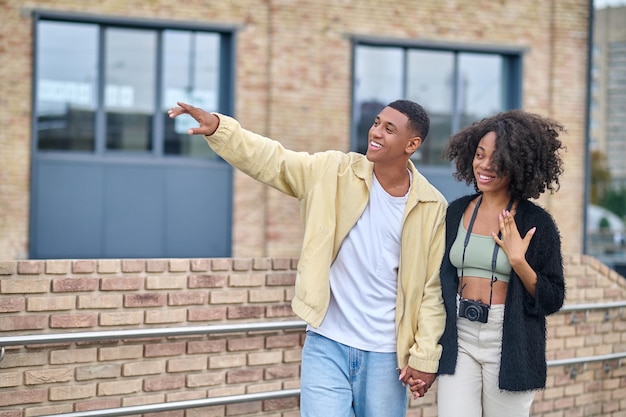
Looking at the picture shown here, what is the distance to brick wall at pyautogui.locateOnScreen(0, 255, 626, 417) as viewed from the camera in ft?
12.0

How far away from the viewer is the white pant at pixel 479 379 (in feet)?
10.5

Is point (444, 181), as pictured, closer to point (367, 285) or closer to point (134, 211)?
point (134, 211)

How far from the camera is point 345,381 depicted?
3223 mm

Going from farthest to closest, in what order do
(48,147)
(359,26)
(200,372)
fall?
(359,26)
(48,147)
(200,372)

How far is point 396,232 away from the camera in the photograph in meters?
3.26

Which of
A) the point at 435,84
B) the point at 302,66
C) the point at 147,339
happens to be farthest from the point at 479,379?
the point at 435,84

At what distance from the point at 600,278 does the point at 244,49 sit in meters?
8.88

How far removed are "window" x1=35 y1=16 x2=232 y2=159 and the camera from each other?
10536mm

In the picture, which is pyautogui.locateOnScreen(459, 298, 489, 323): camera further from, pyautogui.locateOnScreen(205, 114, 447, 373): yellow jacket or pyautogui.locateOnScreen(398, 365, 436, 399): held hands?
pyautogui.locateOnScreen(398, 365, 436, 399): held hands

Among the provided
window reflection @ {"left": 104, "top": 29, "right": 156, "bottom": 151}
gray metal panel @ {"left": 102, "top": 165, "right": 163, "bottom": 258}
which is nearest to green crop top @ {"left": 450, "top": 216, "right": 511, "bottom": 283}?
gray metal panel @ {"left": 102, "top": 165, "right": 163, "bottom": 258}

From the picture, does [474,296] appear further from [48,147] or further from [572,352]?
[48,147]

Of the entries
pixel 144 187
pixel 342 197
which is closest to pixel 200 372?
pixel 342 197

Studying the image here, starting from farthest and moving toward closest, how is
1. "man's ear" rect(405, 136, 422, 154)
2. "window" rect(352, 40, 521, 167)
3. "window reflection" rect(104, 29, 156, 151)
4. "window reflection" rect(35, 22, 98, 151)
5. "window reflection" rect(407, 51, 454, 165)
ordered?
"window reflection" rect(407, 51, 454, 165) → "window" rect(352, 40, 521, 167) → "window reflection" rect(104, 29, 156, 151) → "window reflection" rect(35, 22, 98, 151) → "man's ear" rect(405, 136, 422, 154)

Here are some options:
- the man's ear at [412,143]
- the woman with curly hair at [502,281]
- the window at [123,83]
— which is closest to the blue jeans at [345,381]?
the woman with curly hair at [502,281]
